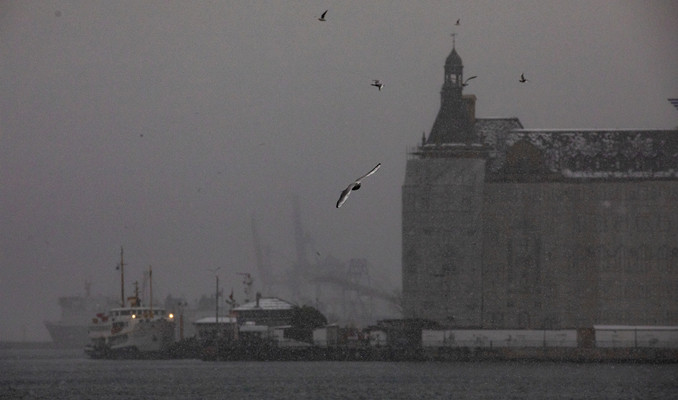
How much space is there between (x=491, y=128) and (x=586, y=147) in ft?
36.0

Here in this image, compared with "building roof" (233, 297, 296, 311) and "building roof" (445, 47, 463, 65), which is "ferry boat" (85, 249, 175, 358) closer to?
"building roof" (233, 297, 296, 311)

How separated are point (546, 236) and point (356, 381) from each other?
50.3 metres

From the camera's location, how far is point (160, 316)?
591 feet

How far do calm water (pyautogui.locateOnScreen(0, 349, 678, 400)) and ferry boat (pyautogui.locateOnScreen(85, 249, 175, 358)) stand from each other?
102ft

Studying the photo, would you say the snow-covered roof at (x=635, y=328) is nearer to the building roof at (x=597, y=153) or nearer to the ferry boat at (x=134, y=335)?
the building roof at (x=597, y=153)

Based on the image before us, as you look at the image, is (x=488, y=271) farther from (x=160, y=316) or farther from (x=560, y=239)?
(x=160, y=316)

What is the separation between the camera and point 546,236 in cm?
15338

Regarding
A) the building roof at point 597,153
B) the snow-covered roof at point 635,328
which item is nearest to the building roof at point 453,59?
the building roof at point 597,153

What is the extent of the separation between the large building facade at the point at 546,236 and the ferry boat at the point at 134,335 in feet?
111

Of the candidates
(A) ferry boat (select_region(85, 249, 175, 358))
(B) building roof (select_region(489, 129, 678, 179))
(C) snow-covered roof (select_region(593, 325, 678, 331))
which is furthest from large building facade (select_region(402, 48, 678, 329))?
(A) ferry boat (select_region(85, 249, 175, 358))

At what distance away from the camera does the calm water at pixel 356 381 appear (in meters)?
93.7

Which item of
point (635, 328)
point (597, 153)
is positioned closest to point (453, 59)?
point (597, 153)

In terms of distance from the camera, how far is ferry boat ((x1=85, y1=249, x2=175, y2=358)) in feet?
569

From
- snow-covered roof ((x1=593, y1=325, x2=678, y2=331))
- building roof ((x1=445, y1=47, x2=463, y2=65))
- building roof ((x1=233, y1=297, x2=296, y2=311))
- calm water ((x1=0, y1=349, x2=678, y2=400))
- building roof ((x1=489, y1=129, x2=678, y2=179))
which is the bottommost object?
calm water ((x1=0, y1=349, x2=678, y2=400))
